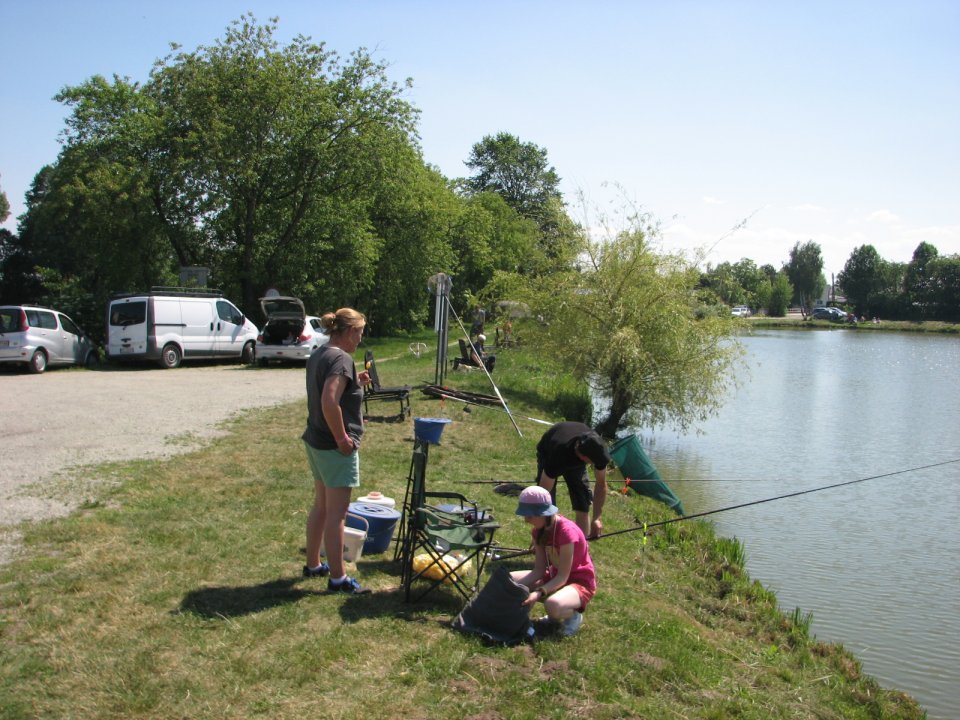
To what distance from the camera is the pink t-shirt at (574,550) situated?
5.04 m

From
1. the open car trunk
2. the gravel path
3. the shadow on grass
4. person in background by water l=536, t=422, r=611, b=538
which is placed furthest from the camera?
the open car trunk

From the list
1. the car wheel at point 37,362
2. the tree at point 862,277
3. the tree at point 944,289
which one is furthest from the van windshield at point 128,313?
the tree at point 862,277

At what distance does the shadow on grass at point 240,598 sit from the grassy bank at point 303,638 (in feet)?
0.05

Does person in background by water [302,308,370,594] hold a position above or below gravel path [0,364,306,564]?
above

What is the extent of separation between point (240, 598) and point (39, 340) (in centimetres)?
1476

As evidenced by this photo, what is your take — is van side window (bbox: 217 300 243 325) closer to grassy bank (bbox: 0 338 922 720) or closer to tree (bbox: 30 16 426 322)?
tree (bbox: 30 16 426 322)

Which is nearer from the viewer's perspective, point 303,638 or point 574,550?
point 303,638

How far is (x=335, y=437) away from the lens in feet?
15.8

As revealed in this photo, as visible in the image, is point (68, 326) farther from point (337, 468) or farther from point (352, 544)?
point (337, 468)

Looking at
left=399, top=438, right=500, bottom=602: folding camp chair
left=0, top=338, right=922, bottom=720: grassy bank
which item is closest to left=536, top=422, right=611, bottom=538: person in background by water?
left=0, top=338, right=922, bottom=720: grassy bank

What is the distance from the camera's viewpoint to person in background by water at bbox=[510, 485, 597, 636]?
4891mm

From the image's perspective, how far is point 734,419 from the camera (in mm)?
20219

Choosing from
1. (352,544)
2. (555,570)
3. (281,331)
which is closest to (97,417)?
(352,544)

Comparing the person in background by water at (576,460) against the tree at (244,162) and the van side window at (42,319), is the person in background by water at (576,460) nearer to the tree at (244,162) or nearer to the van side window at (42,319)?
the van side window at (42,319)
